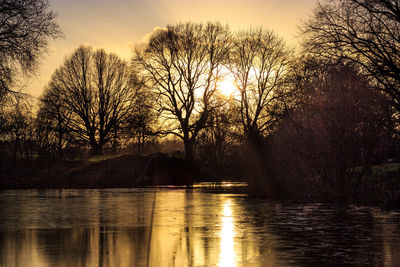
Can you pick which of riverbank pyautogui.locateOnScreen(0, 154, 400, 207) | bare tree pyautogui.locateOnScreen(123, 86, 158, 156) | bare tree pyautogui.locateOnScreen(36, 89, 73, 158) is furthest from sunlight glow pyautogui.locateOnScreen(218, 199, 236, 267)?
bare tree pyautogui.locateOnScreen(36, 89, 73, 158)

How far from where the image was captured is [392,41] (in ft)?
94.0

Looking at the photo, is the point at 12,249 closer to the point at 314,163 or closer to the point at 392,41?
the point at 314,163

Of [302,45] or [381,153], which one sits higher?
[302,45]

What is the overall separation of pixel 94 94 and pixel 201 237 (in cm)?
5710

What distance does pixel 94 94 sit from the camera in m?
68.0

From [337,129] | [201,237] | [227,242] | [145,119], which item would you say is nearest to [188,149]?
[145,119]

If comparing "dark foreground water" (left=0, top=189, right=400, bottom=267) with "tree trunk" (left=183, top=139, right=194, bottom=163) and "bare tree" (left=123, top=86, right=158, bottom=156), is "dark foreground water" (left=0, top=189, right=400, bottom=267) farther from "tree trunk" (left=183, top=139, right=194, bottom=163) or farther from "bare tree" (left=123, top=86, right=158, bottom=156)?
"tree trunk" (left=183, top=139, right=194, bottom=163)

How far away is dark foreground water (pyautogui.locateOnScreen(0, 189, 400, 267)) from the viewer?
1009 centimetres

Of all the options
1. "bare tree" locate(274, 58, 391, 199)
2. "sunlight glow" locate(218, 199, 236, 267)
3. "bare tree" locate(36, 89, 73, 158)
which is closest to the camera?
"sunlight glow" locate(218, 199, 236, 267)

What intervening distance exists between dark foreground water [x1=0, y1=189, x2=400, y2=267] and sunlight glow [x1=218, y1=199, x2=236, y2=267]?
19mm

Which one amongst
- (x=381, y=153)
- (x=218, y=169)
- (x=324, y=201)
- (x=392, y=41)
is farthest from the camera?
(x=218, y=169)

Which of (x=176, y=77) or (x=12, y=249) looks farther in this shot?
(x=176, y=77)

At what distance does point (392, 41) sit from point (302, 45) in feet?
16.6

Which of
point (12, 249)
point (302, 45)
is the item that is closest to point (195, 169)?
point (302, 45)
